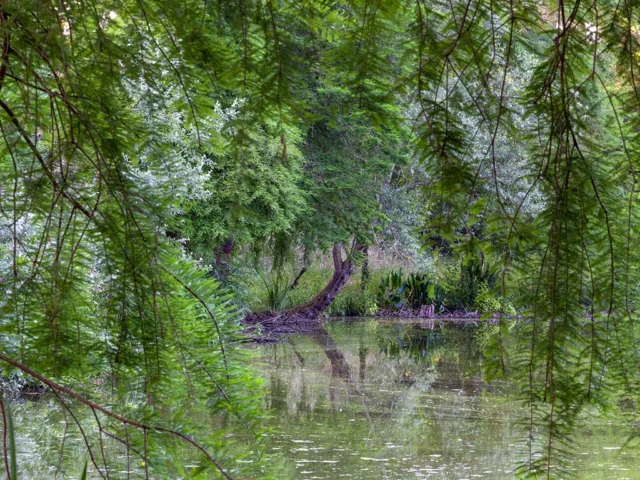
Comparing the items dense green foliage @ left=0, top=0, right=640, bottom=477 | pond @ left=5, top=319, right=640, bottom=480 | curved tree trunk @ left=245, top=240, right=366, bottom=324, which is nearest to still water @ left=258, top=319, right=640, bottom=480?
pond @ left=5, top=319, right=640, bottom=480

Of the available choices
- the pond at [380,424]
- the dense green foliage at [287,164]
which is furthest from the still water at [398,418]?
the dense green foliage at [287,164]

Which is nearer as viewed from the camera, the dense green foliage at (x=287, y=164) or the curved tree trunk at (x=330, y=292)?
the dense green foliage at (x=287, y=164)

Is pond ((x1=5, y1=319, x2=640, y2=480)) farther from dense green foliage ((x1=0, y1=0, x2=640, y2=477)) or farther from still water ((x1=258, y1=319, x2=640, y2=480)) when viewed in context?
dense green foliage ((x1=0, y1=0, x2=640, y2=477))

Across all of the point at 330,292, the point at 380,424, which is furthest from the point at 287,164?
the point at 330,292

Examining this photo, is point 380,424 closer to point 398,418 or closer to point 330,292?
point 398,418

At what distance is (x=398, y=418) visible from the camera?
570 cm

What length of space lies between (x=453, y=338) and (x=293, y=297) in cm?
270

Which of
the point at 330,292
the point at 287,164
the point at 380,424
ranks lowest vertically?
the point at 380,424

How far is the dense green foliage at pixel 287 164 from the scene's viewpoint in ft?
4.30

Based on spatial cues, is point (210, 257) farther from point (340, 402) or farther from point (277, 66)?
point (277, 66)

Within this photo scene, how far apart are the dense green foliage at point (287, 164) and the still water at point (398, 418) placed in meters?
1.32

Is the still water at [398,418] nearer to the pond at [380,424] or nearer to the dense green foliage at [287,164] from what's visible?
the pond at [380,424]

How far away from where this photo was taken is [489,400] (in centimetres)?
622

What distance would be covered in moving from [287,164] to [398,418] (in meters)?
4.50
